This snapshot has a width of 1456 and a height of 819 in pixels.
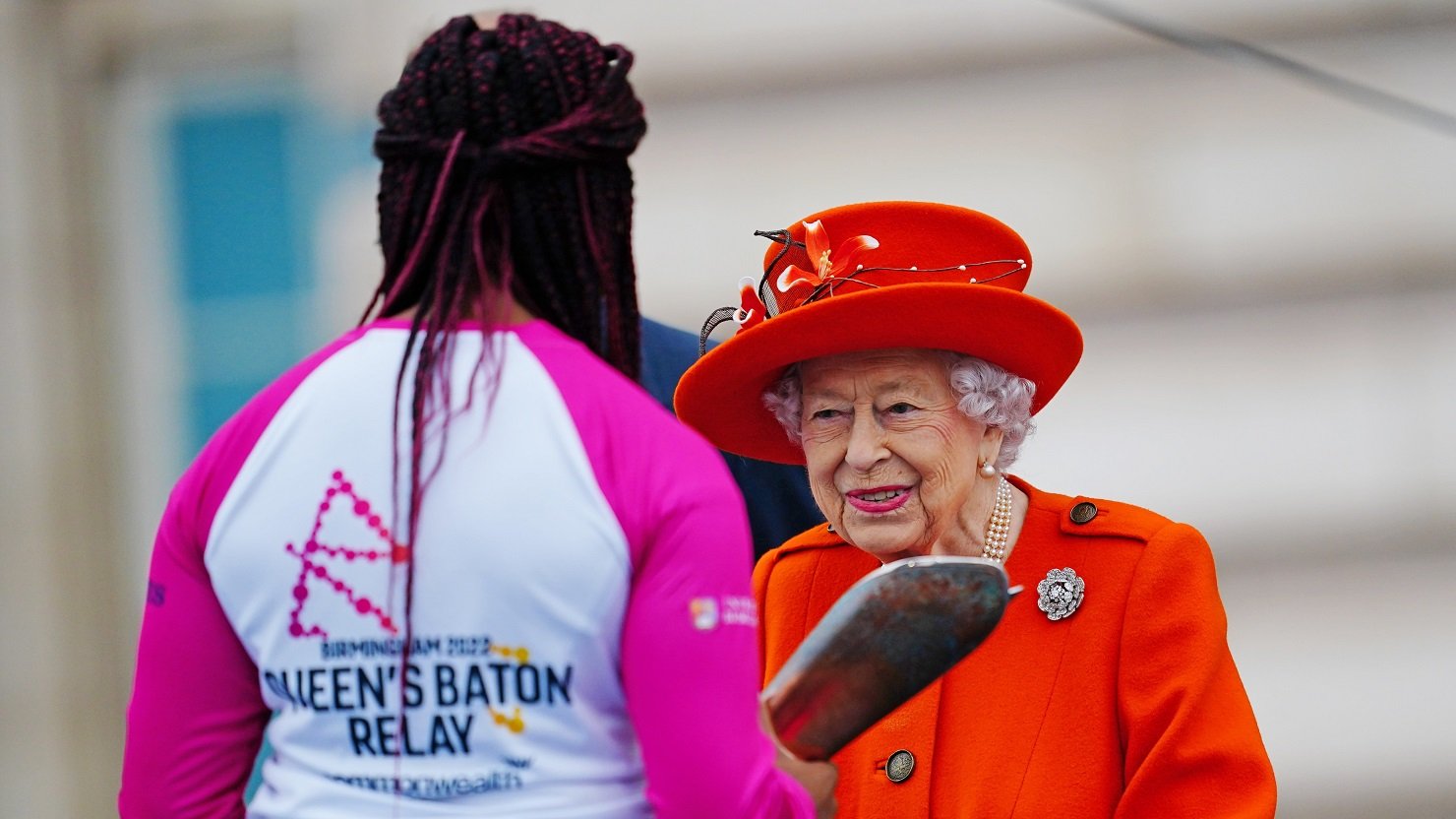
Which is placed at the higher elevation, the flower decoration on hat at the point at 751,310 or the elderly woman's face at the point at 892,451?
the flower decoration on hat at the point at 751,310

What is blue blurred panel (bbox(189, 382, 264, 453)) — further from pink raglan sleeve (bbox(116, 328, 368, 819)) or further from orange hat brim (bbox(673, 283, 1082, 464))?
pink raglan sleeve (bbox(116, 328, 368, 819))

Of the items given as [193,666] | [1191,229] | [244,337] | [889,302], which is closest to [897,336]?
[889,302]

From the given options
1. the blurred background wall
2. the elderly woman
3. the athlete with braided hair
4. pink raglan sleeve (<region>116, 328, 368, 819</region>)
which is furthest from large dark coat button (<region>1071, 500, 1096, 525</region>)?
the blurred background wall

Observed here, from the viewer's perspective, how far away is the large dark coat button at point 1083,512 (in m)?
2.69

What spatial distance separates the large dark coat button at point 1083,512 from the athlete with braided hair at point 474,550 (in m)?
1.11

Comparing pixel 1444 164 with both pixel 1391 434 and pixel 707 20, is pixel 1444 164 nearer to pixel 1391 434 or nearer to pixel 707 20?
pixel 1391 434

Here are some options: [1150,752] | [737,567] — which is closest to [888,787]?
[1150,752]

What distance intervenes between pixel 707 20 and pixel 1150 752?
252 cm

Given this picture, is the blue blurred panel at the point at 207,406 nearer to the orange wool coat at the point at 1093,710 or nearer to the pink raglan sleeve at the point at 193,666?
the orange wool coat at the point at 1093,710

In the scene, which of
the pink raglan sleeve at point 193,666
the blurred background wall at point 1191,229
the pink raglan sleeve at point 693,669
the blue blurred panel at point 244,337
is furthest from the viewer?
the blue blurred panel at point 244,337

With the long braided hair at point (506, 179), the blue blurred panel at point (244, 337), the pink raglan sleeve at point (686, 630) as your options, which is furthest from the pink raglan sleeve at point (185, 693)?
the blue blurred panel at point (244, 337)

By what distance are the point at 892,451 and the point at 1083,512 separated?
0.35 metres

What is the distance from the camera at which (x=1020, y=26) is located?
4.24 metres

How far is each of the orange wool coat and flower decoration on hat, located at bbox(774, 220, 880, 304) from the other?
1.75 feet
